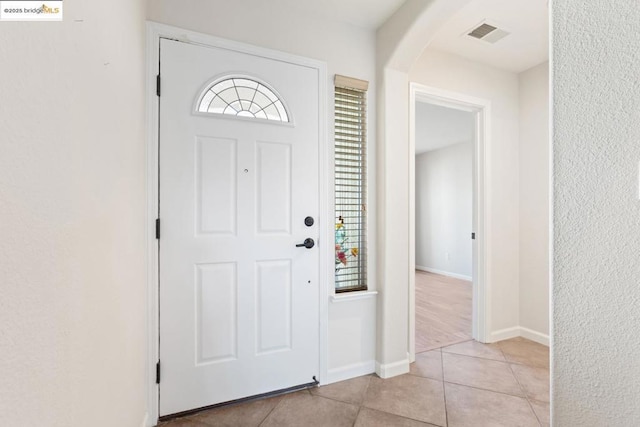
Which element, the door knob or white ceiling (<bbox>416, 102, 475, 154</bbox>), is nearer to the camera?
the door knob

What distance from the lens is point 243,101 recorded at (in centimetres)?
181

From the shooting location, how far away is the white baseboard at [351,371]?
2.01 metres

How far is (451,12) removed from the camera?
5.71 feet

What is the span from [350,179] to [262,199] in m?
0.67

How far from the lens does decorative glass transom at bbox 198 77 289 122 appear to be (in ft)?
5.71

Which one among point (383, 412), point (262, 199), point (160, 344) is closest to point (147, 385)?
point (160, 344)

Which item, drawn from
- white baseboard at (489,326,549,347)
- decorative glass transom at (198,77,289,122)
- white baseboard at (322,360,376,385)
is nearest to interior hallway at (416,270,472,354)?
white baseboard at (489,326,549,347)

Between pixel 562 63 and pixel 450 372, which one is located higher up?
pixel 562 63

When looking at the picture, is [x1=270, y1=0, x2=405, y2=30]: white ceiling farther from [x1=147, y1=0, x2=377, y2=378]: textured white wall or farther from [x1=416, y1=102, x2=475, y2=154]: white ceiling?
[x1=416, y1=102, x2=475, y2=154]: white ceiling

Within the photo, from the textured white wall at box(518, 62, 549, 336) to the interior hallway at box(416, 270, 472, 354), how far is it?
643 millimetres

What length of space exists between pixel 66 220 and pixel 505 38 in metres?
3.03

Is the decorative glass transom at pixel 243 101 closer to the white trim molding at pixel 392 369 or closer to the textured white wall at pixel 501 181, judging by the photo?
the textured white wall at pixel 501 181

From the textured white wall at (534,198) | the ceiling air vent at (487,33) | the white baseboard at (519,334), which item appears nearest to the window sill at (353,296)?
the white baseboard at (519,334)

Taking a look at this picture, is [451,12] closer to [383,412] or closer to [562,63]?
[562,63]
